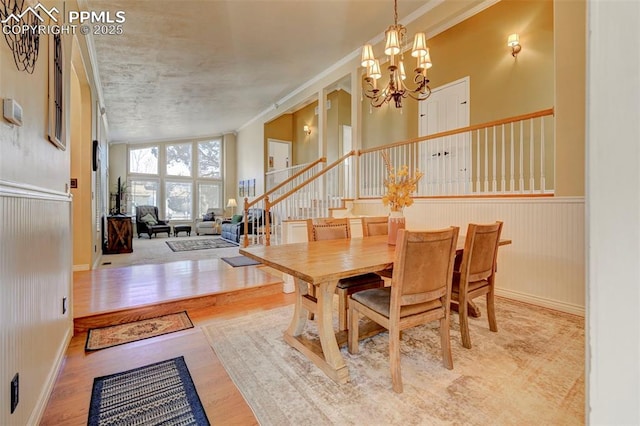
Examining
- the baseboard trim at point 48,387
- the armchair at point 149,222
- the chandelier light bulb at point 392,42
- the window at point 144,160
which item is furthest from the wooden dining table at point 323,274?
the window at point 144,160

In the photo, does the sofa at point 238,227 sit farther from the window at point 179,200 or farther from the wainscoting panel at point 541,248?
the wainscoting panel at point 541,248

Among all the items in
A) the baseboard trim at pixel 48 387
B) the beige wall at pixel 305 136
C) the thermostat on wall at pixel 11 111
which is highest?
the beige wall at pixel 305 136

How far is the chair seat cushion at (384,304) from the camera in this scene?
5.90 feet

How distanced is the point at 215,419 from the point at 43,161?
1671 millimetres

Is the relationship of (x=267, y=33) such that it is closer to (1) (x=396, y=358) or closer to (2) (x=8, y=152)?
(2) (x=8, y=152)

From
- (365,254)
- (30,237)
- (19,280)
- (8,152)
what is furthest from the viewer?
(365,254)

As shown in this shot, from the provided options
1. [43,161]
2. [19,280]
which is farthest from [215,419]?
[43,161]

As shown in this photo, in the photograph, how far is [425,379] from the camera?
71.7 inches

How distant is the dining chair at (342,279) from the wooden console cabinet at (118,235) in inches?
206

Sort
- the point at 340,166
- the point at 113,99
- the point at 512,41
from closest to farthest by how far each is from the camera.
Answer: the point at 512,41 < the point at 340,166 < the point at 113,99

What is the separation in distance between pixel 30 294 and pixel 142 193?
9.94m

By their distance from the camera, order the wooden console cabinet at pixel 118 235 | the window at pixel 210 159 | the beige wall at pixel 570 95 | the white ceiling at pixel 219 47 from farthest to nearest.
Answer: the window at pixel 210 159 → the wooden console cabinet at pixel 118 235 → the white ceiling at pixel 219 47 → the beige wall at pixel 570 95

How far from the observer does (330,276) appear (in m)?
1.52

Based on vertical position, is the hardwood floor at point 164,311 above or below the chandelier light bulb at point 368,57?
below
